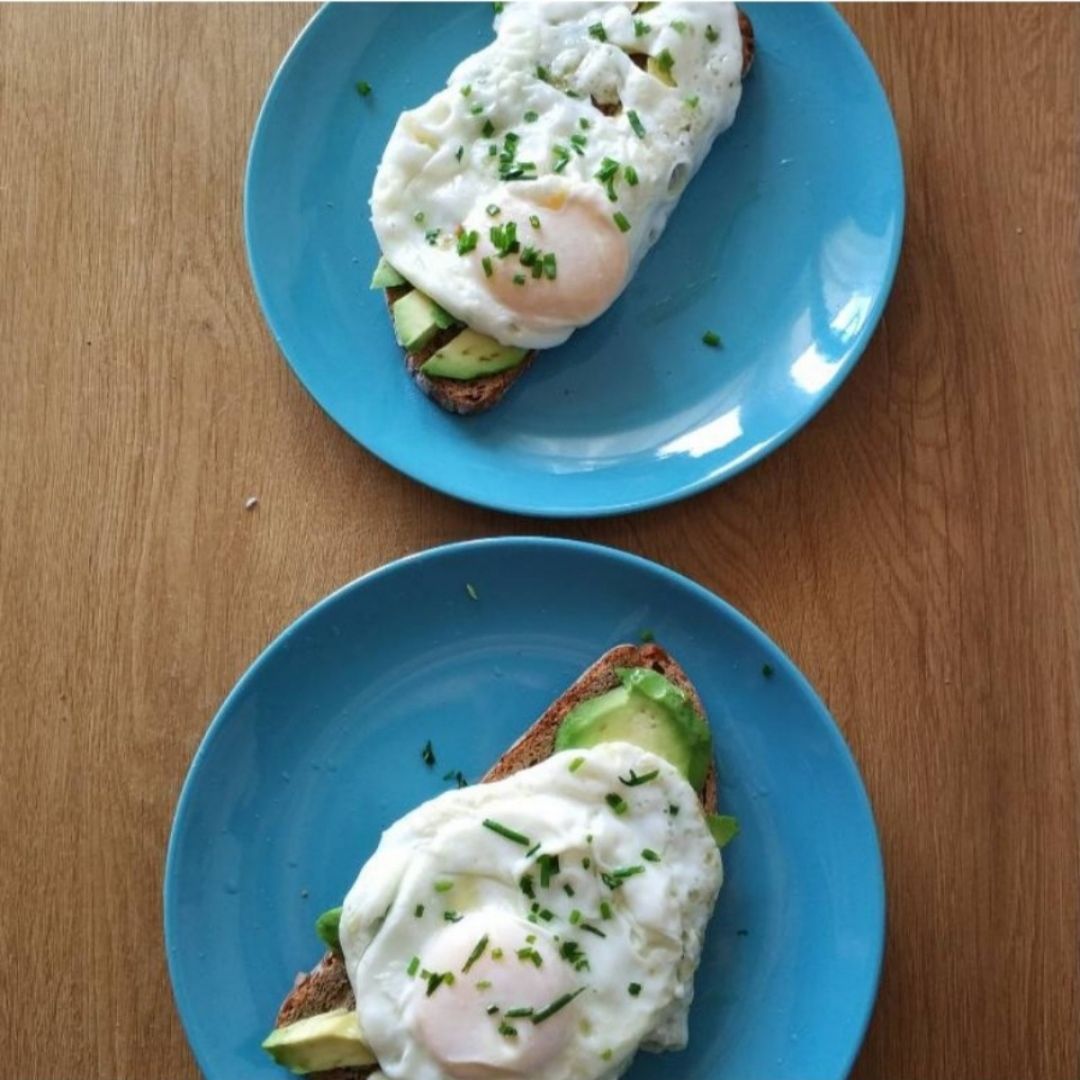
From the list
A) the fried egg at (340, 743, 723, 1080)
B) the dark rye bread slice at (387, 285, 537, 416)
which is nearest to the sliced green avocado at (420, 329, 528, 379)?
the dark rye bread slice at (387, 285, 537, 416)

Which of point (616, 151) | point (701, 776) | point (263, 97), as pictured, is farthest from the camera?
point (263, 97)

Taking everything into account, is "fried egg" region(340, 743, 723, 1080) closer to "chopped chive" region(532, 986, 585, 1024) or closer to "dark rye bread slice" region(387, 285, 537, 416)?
"chopped chive" region(532, 986, 585, 1024)

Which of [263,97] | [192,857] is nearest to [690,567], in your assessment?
[192,857]

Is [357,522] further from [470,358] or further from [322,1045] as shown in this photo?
[322,1045]

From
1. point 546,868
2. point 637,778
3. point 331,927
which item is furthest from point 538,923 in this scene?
point 331,927

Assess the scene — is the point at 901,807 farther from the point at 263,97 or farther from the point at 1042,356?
the point at 263,97

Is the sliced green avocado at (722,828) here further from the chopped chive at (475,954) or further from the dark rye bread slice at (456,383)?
the dark rye bread slice at (456,383)
